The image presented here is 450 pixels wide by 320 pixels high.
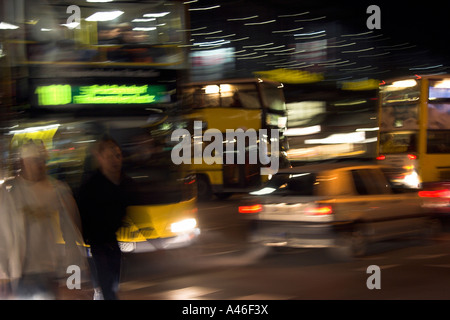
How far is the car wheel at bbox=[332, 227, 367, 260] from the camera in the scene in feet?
30.4

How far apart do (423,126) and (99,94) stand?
13565 mm

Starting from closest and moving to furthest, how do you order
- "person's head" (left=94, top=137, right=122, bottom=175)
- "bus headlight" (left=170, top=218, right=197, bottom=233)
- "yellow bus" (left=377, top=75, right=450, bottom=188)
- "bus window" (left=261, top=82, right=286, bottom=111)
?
"person's head" (left=94, top=137, right=122, bottom=175) < "bus headlight" (left=170, top=218, right=197, bottom=233) < "yellow bus" (left=377, top=75, right=450, bottom=188) < "bus window" (left=261, top=82, right=286, bottom=111)

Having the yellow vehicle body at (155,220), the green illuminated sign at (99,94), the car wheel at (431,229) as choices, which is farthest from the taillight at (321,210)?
the green illuminated sign at (99,94)

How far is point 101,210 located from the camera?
5.45m

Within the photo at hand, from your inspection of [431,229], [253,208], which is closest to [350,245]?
[253,208]

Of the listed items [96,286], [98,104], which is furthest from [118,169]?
[98,104]

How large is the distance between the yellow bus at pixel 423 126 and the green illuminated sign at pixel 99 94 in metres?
11.9

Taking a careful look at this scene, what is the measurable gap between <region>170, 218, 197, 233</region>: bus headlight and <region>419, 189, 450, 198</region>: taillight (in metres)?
3.85

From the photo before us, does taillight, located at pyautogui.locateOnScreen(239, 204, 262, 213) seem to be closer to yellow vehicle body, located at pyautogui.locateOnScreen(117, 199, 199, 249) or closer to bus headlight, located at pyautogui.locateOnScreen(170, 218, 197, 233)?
bus headlight, located at pyautogui.locateOnScreen(170, 218, 197, 233)

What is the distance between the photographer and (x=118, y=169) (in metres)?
5.64

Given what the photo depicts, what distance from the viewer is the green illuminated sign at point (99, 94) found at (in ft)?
28.4

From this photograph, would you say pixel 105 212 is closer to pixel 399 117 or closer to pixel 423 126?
pixel 423 126

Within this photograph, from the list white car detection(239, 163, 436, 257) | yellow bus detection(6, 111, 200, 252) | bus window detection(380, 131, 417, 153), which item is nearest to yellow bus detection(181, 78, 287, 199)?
bus window detection(380, 131, 417, 153)

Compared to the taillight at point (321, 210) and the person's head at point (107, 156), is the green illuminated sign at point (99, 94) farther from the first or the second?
the person's head at point (107, 156)
